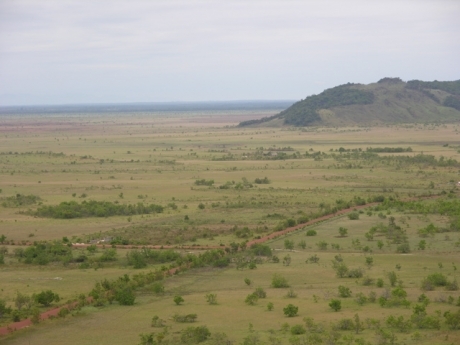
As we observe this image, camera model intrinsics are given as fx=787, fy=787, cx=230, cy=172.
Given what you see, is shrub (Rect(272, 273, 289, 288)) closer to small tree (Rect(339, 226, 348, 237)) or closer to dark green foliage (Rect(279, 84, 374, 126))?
small tree (Rect(339, 226, 348, 237))

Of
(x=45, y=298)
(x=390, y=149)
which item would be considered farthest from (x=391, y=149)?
(x=45, y=298)

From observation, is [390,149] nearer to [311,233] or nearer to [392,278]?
[311,233]

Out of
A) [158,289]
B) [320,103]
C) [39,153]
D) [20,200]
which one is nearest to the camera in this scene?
[158,289]

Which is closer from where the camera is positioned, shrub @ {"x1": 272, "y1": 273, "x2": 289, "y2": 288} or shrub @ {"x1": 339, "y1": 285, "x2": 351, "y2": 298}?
shrub @ {"x1": 339, "y1": 285, "x2": 351, "y2": 298}

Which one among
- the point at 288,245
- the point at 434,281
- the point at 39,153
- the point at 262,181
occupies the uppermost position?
the point at 39,153

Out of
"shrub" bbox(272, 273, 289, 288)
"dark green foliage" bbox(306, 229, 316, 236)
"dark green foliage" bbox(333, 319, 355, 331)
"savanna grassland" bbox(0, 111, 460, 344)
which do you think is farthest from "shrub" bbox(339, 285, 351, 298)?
"dark green foliage" bbox(306, 229, 316, 236)

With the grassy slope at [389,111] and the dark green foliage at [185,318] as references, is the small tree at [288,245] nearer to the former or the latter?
the dark green foliage at [185,318]

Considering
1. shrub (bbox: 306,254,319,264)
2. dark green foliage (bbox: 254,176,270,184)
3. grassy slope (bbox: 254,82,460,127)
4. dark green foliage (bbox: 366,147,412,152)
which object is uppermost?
grassy slope (bbox: 254,82,460,127)
